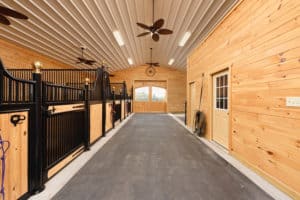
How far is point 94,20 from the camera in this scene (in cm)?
562

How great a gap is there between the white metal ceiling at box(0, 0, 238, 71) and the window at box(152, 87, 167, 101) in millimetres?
6447

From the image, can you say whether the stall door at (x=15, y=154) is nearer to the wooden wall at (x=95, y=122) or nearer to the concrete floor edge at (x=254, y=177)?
the wooden wall at (x=95, y=122)

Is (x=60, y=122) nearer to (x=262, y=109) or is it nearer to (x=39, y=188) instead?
(x=39, y=188)

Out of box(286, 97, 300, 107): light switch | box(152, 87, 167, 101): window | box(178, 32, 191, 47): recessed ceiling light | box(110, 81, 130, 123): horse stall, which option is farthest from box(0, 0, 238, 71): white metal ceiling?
box(152, 87, 167, 101): window

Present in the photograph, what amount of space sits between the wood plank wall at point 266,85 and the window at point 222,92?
49 cm

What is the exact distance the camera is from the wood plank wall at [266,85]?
202 centimetres

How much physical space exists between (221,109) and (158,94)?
10381 millimetres

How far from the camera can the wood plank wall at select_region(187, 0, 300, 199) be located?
2.02 metres

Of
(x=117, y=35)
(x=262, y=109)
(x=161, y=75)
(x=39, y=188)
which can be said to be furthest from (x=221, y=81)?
(x=161, y=75)

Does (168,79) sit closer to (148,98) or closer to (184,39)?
(148,98)

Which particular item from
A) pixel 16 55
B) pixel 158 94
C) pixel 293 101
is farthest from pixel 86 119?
pixel 158 94

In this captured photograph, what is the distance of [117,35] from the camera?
7211mm

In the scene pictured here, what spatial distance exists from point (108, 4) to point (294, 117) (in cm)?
485

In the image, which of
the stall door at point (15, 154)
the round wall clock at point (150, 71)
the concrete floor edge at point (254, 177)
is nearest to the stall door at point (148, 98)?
the round wall clock at point (150, 71)
